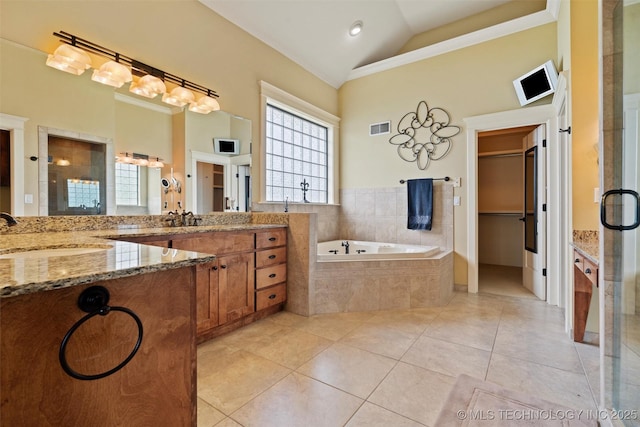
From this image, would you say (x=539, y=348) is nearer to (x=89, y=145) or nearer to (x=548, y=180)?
(x=548, y=180)

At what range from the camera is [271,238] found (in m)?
2.76

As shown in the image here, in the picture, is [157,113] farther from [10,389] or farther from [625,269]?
[625,269]

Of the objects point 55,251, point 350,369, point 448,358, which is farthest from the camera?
point 448,358

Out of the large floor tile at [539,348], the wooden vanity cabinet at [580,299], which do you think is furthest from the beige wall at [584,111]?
the large floor tile at [539,348]

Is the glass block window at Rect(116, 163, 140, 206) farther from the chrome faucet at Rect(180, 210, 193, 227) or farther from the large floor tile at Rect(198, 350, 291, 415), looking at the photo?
the large floor tile at Rect(198, 350, 291, 415)

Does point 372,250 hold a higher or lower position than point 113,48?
lower

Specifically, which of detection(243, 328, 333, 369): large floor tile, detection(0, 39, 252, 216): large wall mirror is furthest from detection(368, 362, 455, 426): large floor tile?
detection(0, 39, 252, 216): large wall mirror

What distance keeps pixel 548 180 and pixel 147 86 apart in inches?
159

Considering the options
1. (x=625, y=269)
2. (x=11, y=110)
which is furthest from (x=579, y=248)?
(x=11, y=110)

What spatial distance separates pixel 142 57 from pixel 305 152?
2298mm

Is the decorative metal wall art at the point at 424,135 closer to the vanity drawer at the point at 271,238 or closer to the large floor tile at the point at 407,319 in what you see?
the large floor tile at the point at 407,319

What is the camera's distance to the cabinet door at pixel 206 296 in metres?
2.17

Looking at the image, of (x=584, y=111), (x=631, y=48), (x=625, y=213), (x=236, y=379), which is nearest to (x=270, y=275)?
(x=236, y=379)

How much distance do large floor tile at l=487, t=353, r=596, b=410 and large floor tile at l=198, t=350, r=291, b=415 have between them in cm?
134
